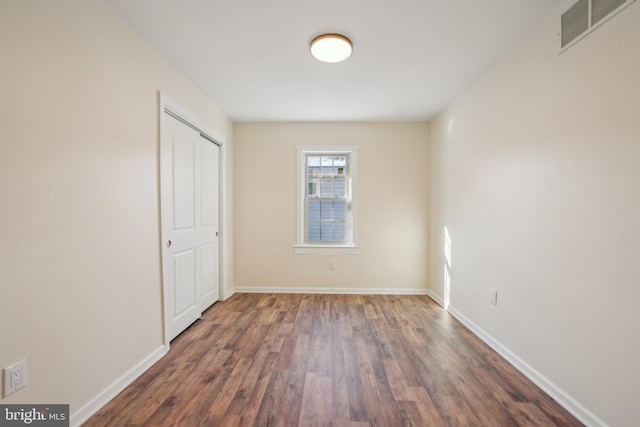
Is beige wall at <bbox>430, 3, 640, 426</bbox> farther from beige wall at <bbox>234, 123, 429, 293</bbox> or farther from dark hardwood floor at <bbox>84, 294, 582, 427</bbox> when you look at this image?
beige wall at <bbox>234, 123, 429, 293</bbox>

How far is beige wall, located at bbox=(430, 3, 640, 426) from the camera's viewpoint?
1.35 meters

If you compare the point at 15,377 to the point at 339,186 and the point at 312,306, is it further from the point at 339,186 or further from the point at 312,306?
the point at 339,186

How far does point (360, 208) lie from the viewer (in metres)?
3.99

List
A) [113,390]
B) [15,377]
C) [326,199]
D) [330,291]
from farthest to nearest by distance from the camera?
[326,199] < [330,291] < [113,390] < [15,377]

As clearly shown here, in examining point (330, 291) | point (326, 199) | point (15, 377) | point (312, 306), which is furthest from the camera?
point (326, 199)

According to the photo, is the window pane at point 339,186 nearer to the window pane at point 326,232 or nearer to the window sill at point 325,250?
the window pane at point 326,232

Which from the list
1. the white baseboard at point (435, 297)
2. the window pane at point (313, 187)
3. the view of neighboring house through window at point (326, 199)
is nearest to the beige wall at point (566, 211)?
the white baseboard at point (435, 297)

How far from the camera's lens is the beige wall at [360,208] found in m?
3.96

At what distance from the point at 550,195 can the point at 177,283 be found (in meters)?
3.08

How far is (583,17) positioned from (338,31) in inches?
57.9

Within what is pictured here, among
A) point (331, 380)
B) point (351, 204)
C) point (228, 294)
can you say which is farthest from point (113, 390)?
point (351, 204)

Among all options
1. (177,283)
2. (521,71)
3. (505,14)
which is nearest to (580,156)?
(521,71)

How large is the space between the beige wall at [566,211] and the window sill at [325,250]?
167 centimetres

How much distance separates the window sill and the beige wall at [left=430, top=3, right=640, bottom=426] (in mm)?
1671
